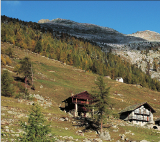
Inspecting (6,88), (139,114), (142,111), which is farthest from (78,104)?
(142,111)

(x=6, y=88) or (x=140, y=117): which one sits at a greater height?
(x=6, y=88)

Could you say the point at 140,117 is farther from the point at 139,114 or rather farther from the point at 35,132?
the point at 35,132

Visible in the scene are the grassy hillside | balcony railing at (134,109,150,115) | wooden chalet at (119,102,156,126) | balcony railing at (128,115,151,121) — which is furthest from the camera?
balcony railing at (134,109,150,115)

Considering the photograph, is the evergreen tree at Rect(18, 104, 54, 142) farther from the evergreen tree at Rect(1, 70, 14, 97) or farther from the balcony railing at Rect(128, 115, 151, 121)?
the balcony railing at Rect(128, 115, 151, 121)

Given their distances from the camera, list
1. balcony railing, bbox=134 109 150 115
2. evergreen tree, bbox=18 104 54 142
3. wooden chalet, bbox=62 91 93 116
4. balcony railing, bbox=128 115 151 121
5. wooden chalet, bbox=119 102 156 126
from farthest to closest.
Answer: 1. balcony railing, bbox=134 109 150 115
2. wooden chalet, bbox=119 102 156 126
3. balcony railing, bbox=128 115 151 121
4. wooden chalet, bbox=62 91 93 116
5. evergreen tree, bbox=18 104 54 142

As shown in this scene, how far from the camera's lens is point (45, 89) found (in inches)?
2751

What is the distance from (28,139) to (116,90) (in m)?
82.4

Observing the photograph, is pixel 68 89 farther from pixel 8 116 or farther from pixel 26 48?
pixel 26 48

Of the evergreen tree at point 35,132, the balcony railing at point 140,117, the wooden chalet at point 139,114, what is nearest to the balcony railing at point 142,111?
the wooden chalet at point 139,114

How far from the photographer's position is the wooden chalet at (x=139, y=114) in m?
55.8

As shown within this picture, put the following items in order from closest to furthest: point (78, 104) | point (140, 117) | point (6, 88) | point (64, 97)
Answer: point (6, 88) → point (78, 104) → point (140, 117) → point (64, 97)

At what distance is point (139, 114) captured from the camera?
187ft

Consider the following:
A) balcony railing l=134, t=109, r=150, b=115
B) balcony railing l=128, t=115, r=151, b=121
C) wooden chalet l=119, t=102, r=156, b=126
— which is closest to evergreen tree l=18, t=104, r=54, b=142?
wooden chalet l=119, t=102, r=156, b=126

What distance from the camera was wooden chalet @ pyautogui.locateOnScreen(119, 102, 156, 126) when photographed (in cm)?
5581
